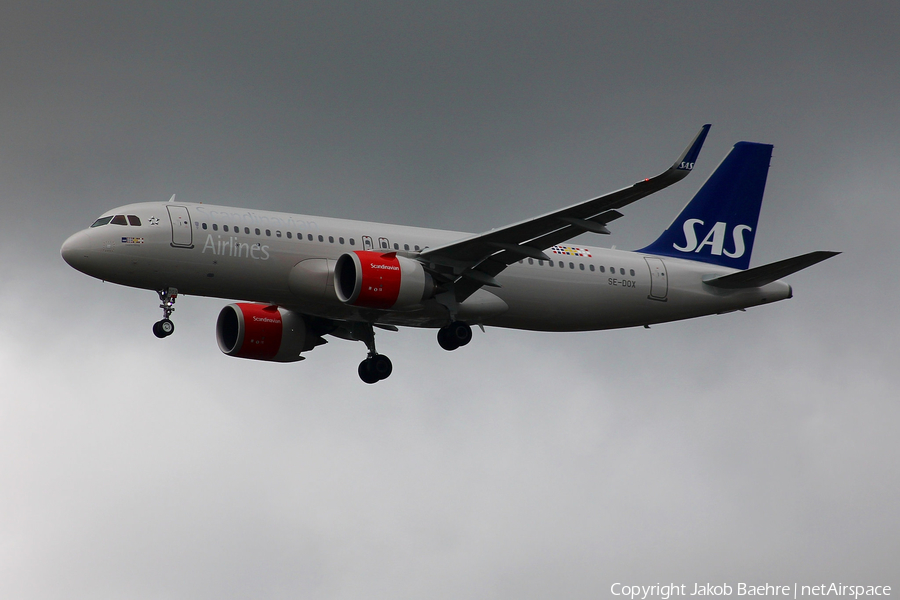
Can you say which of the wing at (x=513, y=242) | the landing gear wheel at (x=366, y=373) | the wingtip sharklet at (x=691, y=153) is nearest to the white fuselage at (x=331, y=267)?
the wing at (x=513, y=242)

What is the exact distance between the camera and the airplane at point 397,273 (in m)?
41.3

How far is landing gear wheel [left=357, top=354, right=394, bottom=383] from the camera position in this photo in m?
49.7

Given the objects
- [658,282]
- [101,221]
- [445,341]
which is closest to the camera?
[101,221]

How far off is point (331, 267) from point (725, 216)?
20.4m

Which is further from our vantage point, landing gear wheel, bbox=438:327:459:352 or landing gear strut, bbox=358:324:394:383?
landing gear strut, bbox=358:324:394:383

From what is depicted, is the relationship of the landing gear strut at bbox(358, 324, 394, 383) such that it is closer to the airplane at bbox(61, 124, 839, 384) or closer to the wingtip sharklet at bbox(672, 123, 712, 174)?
the airplane at bbox(61, 124, 839, 384)

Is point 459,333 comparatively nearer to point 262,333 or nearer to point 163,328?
point 262,333

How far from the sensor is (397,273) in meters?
42.2

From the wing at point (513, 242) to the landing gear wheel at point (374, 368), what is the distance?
21.6 ft

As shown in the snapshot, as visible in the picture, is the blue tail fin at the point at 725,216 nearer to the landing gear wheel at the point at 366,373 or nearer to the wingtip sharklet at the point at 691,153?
the landing gear wheel at the point at 366,373

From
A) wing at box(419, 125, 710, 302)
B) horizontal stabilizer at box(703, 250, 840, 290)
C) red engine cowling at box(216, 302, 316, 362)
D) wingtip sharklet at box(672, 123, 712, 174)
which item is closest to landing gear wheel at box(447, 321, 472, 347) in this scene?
wing at box(419, 125, 710, 302)

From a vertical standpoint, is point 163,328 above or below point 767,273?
below

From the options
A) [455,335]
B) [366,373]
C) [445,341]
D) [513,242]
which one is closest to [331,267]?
[445,341]

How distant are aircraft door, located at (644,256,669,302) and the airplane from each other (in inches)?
2.2
